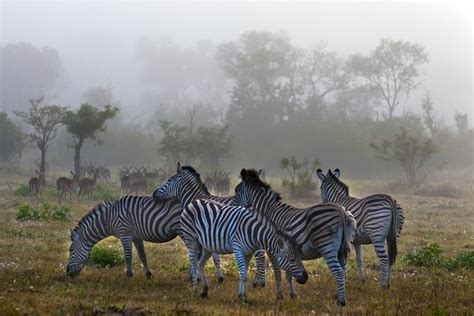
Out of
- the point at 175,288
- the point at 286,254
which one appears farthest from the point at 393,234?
the point at 175,288

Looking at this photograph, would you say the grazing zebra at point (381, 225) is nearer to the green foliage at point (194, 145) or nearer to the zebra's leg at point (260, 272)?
the zebra's leg at point (260, 272)

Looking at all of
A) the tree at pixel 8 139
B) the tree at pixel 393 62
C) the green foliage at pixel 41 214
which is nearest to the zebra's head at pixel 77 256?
the green foliage at pixel 41 214

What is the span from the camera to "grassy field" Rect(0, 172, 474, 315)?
8289mm

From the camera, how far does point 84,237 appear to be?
11719 millimetres

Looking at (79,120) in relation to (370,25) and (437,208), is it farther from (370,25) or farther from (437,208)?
(370,25)

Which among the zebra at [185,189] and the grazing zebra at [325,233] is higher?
the zebra at [185,189]

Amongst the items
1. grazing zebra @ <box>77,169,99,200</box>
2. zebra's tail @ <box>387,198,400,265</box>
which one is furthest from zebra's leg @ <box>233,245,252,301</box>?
grazing zebra @ <box>77,169,99,200</box>

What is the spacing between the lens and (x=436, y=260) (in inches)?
520

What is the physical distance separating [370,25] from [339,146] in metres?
149

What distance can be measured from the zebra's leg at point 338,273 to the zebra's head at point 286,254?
513mm

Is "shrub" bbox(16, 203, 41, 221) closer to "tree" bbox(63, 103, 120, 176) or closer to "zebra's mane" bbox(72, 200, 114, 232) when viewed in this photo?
"zebra's mane" bbox(72, 200, 114, 232)

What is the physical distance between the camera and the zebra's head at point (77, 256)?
11.3 meters

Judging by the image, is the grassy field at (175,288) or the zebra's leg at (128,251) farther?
the zebra's leg at (128,251)

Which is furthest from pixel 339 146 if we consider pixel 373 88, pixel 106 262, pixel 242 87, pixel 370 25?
pixel 370 25
